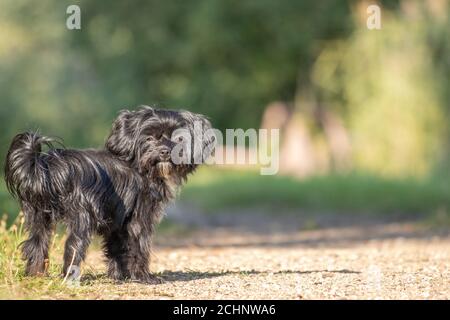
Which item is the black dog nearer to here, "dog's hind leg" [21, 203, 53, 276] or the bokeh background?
"dog's hind leg" [21, 203, 53, 276]

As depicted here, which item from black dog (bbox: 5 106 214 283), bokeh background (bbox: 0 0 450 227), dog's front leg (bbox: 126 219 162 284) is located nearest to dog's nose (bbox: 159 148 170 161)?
black dog (bbox: 5 106 214 283)

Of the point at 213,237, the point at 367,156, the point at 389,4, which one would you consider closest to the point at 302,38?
the point at 389,4

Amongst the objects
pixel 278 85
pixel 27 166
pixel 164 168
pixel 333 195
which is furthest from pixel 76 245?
pixel 278 85

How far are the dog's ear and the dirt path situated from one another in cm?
120

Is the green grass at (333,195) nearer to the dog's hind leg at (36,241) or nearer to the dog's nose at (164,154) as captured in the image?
the dog's nose at (164,154)

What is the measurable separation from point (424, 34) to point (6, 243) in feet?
54.5

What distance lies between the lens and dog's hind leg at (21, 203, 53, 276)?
27.1 feet

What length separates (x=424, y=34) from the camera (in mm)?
23969

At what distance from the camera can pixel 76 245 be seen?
8.16 metres

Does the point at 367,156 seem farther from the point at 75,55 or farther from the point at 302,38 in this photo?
the point at 75,55

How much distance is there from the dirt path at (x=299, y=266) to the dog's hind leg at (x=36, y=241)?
52 cm

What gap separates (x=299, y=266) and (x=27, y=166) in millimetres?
3558

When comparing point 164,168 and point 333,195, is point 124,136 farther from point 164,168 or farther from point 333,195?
point 333,195

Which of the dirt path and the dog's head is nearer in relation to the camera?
the dirt path
